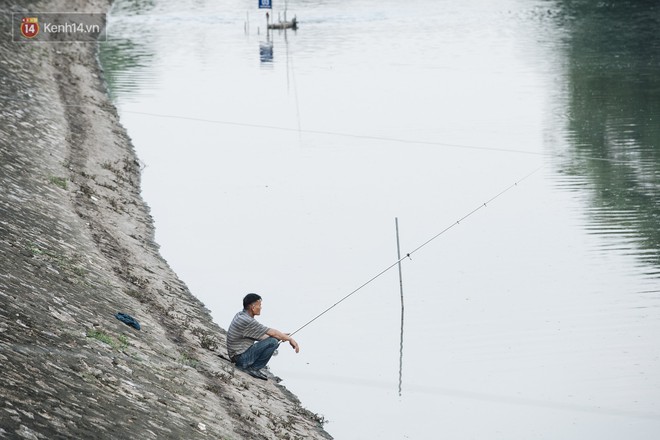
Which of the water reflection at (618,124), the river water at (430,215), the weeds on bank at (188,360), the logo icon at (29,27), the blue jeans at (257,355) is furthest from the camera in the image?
the logo icon at (29,27)

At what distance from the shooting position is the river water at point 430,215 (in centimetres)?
1603

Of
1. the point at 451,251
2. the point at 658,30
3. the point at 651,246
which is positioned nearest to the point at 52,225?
the point at 451,251

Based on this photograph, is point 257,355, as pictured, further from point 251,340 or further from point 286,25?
point 286,25

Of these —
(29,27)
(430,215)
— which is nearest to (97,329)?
(430,215)

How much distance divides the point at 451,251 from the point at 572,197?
541 cm

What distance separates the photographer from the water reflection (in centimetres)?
2491

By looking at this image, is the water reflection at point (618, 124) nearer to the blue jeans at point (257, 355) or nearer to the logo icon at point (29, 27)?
the blue jeans at point (257, 355)

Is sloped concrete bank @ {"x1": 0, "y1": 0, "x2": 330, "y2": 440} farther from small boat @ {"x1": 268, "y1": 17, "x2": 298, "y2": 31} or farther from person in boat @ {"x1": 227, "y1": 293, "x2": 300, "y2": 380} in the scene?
small boat @ {"x1": 268, "y1": 17, "x2": 298, "y2": 31}

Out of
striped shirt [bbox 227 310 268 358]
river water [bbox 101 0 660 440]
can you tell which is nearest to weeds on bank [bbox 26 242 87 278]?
striped shirt [bbox 227 310 268 358]

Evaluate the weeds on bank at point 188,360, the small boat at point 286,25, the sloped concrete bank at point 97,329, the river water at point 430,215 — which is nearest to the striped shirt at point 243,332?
the sloped concrete bank at point 97,329

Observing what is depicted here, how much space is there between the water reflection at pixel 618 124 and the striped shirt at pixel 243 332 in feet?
31.1

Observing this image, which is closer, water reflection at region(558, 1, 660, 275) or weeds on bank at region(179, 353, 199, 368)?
weeds on bank at region(179, 353, 199, 368)

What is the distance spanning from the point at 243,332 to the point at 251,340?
0.24 meters

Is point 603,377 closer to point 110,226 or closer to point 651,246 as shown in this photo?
point 651,246
